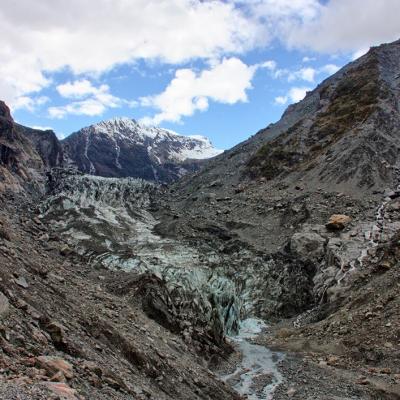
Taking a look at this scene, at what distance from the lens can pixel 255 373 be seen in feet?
87.2

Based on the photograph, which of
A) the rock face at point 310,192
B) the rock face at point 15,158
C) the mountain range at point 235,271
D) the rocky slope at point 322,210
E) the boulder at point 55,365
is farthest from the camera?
the rock face at point 15,158

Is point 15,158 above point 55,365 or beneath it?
above

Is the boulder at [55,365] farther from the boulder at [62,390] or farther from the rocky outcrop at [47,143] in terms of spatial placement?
the rocky outcrop at [47,143]

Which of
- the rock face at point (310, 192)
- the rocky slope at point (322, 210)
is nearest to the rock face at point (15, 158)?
the rocky slope at point (322, 210)

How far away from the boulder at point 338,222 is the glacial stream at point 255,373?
67.8ft

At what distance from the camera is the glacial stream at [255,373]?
77.3 feet

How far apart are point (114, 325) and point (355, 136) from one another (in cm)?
6308

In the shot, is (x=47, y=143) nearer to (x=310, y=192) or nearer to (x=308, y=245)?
(x=310, y=192)

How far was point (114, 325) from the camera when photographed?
19.0 meters

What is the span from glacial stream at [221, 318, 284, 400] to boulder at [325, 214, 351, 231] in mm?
20665

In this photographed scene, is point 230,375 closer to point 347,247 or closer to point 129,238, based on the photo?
point 347,247

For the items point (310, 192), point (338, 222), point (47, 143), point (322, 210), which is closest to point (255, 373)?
point (338, 222)

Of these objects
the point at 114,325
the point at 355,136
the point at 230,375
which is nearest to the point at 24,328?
the point at 114,325

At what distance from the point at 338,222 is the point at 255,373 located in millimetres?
Answer: 30428
